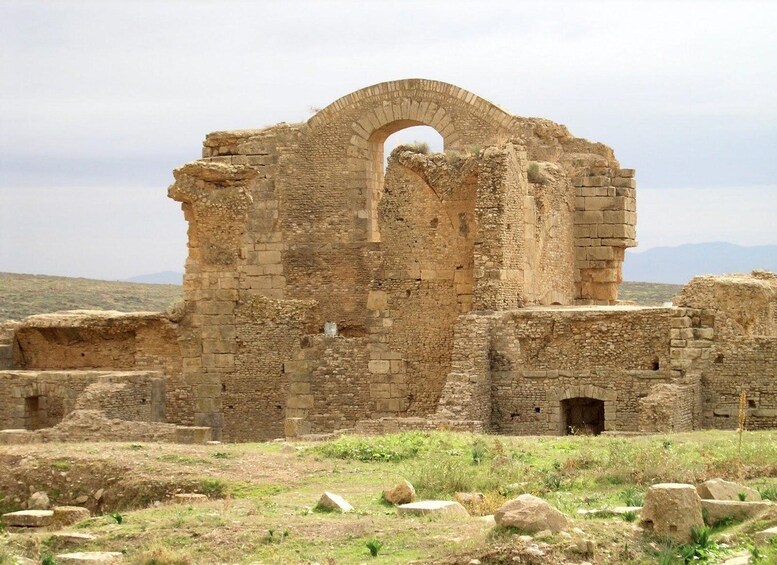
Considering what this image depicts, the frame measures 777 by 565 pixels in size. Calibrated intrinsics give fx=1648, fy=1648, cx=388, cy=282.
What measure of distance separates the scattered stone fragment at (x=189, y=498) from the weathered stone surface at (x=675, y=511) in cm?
589

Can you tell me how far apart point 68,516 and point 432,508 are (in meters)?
4.09

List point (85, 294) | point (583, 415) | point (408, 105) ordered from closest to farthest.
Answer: point (583, 415), point (408, 105), point (85, 294)

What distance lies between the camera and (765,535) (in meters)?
13.8

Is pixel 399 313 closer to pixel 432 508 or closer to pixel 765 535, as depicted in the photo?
pixel 432 508

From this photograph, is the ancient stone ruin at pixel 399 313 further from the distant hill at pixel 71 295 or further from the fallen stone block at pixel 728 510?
the distant hill at pixel 71 295

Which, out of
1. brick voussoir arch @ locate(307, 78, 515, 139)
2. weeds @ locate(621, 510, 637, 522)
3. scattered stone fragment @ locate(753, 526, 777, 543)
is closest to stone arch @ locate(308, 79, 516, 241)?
brick voussoir arch @ locate(307, 78, 515, 139)

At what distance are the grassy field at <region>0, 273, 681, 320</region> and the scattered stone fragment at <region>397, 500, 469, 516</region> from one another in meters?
34.8

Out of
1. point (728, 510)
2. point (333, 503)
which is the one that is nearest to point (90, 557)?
Result: point (333, 503)

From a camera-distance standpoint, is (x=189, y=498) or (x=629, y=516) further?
(x=189, y=498)

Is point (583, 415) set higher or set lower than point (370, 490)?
higher

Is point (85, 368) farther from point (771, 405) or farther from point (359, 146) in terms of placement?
point (771, 405)

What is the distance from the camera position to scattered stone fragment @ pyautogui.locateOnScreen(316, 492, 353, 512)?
16.7m

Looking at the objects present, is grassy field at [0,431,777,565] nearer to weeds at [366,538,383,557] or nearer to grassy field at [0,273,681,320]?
weeds at [366,538,383,557]

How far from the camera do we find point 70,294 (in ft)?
184
